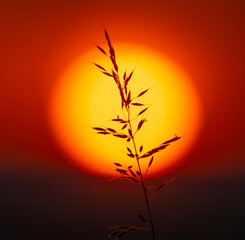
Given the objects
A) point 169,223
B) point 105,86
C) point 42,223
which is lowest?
point 169,223

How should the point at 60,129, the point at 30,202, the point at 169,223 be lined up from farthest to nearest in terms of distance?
1. the point at 60,129
2. the point at 30,202
3. the point at 169,223

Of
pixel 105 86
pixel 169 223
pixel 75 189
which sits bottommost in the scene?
pixel 169 223

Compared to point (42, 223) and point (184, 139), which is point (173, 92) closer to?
point (184, 139)

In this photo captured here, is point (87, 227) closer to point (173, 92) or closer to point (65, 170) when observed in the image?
point (65, 170)

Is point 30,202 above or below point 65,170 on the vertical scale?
below

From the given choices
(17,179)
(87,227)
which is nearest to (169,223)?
(87,227)

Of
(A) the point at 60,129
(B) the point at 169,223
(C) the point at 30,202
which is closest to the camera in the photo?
(B) the point at 169,223

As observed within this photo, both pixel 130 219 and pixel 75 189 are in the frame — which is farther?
pixel 75 189

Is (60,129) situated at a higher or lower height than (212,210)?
higher

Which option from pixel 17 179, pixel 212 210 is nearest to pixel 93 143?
pixel 17 179
